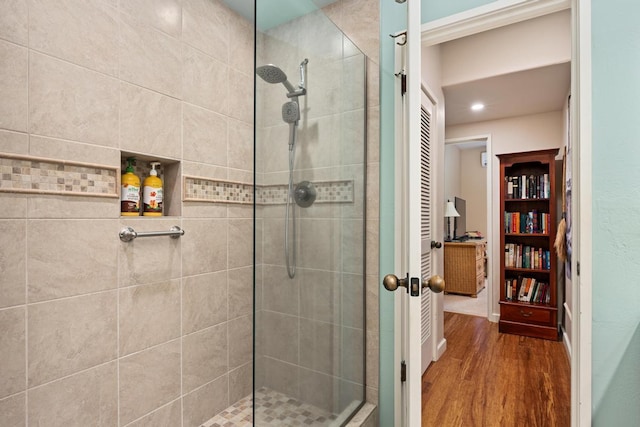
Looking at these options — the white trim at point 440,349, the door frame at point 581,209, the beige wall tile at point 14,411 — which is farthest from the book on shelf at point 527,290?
the beige wall tile at point 14,411

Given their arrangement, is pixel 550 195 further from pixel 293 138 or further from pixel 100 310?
pixel 100 310

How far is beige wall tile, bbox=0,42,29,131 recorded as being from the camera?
3.88 ft

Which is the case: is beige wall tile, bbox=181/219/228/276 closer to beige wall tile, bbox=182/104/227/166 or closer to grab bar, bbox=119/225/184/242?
grab bar, bbox=119/225/184/242

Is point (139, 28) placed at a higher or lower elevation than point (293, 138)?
higher

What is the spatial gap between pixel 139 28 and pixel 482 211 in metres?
6.40

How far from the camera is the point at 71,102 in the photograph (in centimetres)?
135

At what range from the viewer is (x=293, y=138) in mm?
1256

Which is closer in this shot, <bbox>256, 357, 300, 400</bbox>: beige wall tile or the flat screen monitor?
<bbox>256, 357, 300, 400</bbox>: beige wall tile

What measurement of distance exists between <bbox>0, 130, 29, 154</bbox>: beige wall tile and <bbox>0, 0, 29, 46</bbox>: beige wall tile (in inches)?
13.0

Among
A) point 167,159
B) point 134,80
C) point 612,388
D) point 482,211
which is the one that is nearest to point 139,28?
point 134,80

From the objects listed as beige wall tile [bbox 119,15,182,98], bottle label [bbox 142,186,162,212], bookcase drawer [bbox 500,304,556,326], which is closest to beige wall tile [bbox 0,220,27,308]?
bottle label [bbox 142,186,162,212]

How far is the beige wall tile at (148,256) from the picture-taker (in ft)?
5.03

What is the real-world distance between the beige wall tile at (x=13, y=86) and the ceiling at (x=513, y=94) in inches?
126

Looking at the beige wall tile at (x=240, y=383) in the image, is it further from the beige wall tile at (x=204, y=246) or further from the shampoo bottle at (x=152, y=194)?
the shampoo bottle at (x=152, y=194)
